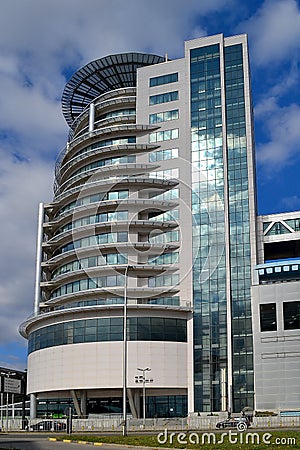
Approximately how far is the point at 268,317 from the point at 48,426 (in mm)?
29382

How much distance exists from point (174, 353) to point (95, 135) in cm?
3444

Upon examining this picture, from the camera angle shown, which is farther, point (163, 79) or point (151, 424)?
point (163, 79)

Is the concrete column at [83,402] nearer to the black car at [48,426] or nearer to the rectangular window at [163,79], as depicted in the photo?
the black car at [48,426]

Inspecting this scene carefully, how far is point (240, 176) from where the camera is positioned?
85312 mm

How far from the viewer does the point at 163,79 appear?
93625mm

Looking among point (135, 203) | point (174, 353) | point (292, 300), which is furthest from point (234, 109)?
point (174, 353)

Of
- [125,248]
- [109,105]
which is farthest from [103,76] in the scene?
[125,248]

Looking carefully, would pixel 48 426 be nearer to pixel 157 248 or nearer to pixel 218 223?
pixel 157 248

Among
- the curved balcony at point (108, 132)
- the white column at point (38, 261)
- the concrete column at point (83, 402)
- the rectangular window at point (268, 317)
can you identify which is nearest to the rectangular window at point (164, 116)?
the curved balcony at point (108, 132)

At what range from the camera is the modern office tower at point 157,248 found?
7938 cm

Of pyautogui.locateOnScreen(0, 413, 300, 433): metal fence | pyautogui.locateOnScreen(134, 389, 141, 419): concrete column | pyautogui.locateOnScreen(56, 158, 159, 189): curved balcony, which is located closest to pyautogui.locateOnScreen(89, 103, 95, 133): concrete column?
pyautogui.locateOnScreen(56, 158, 159, 189): curved balcony

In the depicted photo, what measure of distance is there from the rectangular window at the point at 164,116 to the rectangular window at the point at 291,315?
1259 inches

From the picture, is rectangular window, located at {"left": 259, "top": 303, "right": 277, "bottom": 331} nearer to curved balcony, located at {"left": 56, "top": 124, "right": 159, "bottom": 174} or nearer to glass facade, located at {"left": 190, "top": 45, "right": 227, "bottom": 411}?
glass facade, located at {"left": 190, "top": 45, "right": 227, "bottom": 411}

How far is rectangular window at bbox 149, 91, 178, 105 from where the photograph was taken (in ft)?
301
